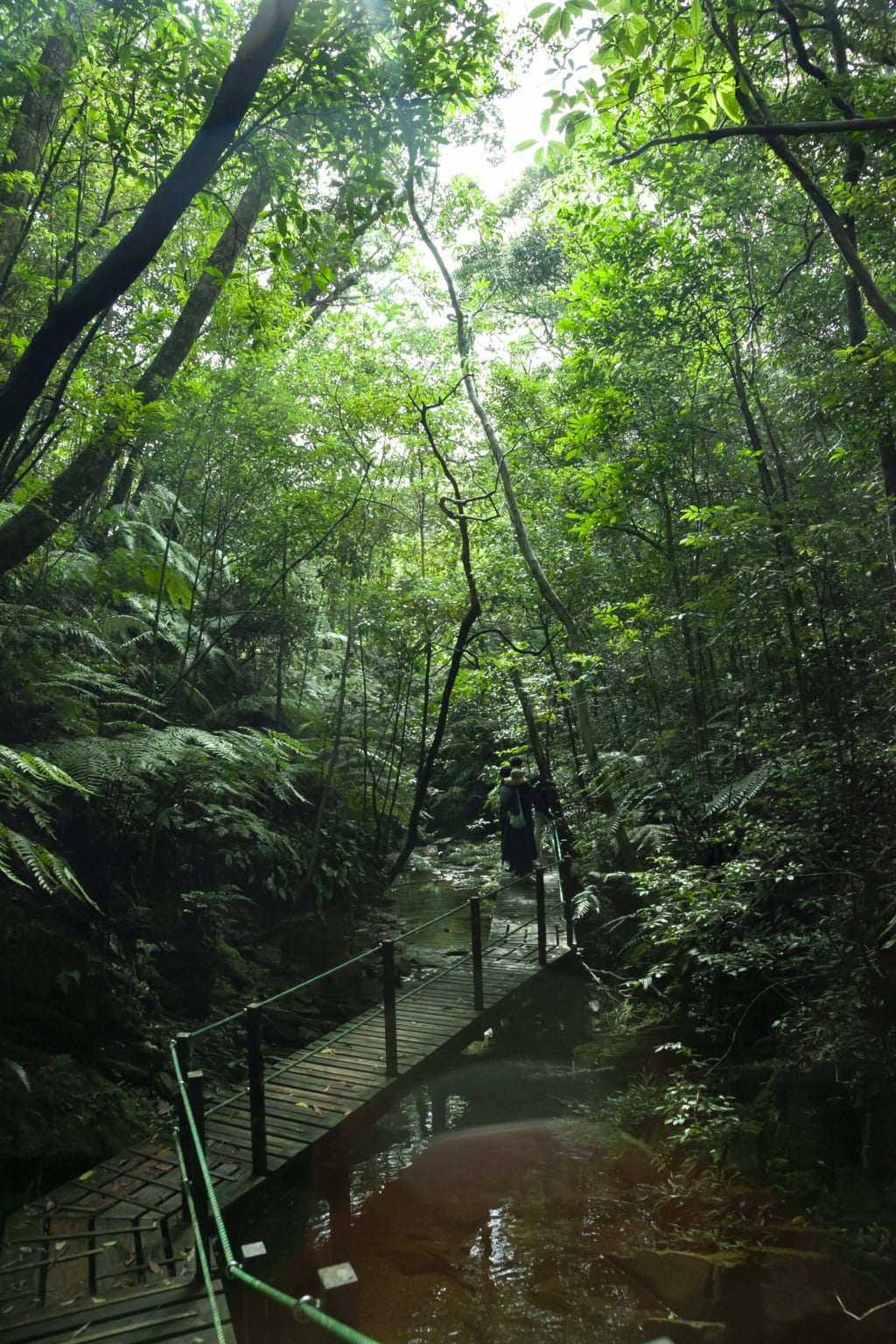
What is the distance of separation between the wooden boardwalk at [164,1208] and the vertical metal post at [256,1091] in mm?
87

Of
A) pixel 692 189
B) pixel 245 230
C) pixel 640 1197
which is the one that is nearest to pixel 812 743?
pixel 640 1197

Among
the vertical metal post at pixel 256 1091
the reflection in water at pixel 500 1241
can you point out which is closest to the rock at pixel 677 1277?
the reflection in water at pixel 500 1241

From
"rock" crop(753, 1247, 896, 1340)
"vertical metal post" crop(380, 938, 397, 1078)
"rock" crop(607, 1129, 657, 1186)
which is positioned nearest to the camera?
"rock" crop(753, 1247, 896, 1340)

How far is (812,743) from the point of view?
229 inches

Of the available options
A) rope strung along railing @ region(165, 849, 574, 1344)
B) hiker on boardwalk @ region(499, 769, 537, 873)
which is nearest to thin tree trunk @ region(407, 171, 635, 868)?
hiker on boardwalk @ region(499, 769, 537, 873)

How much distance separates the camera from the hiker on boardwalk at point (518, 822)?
869 cm

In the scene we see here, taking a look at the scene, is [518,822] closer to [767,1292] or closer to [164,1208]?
[767,1292]

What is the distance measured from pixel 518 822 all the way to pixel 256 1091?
4.80 metres

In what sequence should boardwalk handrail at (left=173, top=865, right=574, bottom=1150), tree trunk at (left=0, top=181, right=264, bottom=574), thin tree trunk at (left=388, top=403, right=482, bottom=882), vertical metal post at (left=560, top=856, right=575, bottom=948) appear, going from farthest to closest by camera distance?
thin tree trunk at (left=388, top=403, right=482, bottom=882)
vertical metal post at (left=560, top=856, right=575, bottom=948)
tree trunk at (left=0, top=181, right=264, bottom=574)
boardwalk handrail at (left=173, top=865, right=574, bottom=1150)

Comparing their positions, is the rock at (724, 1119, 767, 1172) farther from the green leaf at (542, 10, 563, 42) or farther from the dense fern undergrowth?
the green leaf at (542, 10, 563, 42)

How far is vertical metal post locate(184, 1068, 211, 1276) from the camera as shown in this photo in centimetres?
357

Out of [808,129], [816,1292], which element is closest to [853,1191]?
[816,1292]

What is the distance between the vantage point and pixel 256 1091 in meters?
4.44

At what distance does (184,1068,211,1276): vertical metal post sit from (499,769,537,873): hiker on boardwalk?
527 cm
